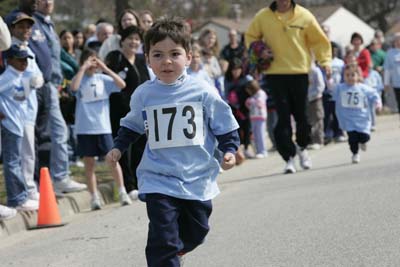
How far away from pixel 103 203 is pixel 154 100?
5.44 meters

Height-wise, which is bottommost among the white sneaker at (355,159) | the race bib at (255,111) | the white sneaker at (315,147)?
the white sneaker at (315,147)

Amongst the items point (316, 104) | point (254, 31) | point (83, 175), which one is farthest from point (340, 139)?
point (83, 175)

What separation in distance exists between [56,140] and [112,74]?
3.30ft

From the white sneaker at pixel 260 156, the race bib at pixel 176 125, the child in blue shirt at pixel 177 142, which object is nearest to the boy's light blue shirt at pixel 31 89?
the child in blue shirt at pixel 177 142

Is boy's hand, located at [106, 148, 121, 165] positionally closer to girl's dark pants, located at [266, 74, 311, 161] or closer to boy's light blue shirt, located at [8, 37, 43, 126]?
boy's light blue shirt, located at [8, 37, 43, 126]

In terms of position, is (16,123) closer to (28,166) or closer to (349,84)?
(28,166)

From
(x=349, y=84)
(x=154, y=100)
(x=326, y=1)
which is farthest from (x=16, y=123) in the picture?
(x=326, y=1)

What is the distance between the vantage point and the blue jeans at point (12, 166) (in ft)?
31.5

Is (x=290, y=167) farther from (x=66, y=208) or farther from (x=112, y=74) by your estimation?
(x=66, y=208)

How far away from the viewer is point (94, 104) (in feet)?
35.1

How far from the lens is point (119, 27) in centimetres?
1156

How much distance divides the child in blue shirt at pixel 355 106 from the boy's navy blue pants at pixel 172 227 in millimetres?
7571

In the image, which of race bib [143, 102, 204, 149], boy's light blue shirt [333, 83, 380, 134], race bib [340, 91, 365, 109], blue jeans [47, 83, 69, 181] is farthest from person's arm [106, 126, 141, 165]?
race bib [340, 91, 365, 109]

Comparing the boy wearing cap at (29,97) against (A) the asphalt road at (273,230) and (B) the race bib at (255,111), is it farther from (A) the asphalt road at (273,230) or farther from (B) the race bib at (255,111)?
(B) the race bib at (255,111)
